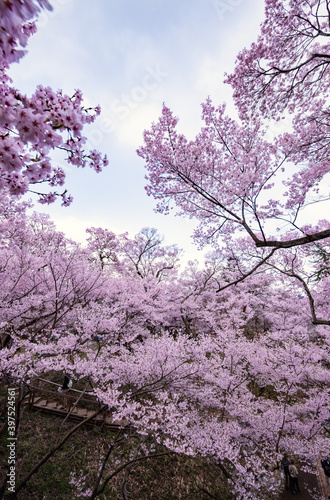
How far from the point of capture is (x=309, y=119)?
600 centimetres

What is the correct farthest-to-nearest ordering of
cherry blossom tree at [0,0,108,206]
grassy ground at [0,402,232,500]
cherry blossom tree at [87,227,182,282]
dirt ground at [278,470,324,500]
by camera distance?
cherry blossom tree at [87,227,182,282]
dirt ground at [278,470,324,500]
grassy ground at [0,402,232,500]
cherry blossom tree at [0,0,108,206]

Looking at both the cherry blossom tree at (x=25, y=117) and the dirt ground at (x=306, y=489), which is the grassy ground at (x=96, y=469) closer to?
the dirt ground at (x=306, y=489)

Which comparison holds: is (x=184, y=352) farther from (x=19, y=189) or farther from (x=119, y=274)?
(x=119, y=274)

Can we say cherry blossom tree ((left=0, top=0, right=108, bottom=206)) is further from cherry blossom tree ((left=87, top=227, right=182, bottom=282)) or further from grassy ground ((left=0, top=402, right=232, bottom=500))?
cherry blossom tree ((left=87, top=227, right=182, bottom=282))

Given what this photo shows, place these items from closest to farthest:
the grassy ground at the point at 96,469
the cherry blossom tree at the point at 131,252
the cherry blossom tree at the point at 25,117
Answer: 1. the cherry blossom tree at the point at 25,117
2. the grassy ground at the point at 96,469
3. the cherry blossom tree at the point at 131,252

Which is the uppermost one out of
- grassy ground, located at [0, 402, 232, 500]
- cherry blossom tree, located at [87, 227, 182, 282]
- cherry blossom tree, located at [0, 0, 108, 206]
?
cherry blossom tree, located at [87, 227, 182, 282]

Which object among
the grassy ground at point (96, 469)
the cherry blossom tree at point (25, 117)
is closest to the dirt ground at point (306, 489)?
the grassy ground at point (96, 469)

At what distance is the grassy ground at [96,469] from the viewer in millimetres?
7766

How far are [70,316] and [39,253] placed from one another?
4739mm

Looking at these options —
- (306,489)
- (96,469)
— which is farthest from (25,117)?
(306,489)

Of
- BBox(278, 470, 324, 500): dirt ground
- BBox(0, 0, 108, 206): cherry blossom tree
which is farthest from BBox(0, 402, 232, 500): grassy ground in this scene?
BBox(0, 0, 108, 206): cherry blossom tree

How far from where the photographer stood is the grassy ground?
7.77 m

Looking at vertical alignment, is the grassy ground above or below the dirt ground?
below

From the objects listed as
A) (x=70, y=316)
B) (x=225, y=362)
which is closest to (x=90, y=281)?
(x=70, y=316)
